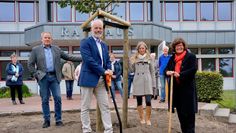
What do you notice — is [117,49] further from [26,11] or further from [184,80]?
[184,80]

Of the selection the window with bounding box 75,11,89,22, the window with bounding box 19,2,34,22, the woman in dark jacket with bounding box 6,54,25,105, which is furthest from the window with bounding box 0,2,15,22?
the woman in dark jacket with bounding box 6,54,25,105

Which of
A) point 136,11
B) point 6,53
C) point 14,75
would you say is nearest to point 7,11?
point 6,53

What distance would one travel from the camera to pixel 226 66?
97.0ft

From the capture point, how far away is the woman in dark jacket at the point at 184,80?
672 cm

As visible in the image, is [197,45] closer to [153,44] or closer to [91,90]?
[153,44]

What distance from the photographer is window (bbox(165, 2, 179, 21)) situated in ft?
97.0

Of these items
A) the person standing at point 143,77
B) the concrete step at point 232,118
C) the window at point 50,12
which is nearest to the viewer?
the person standing at point 143,77

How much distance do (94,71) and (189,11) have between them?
25088mm

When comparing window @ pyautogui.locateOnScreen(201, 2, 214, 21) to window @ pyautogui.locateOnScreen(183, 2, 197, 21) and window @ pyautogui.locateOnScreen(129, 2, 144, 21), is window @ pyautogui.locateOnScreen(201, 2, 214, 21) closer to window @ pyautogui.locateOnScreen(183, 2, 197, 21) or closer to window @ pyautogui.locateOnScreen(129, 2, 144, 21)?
window @ pyautogui.locateOnScreen(183, 2, 197, 21)

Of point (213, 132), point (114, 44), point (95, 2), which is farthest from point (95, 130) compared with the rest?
point (114, 44)

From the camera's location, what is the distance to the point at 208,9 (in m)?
30.1

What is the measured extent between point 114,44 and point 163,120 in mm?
16836

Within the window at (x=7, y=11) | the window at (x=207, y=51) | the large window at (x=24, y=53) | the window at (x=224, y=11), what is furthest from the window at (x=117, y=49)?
the window at (x=224, y=11)

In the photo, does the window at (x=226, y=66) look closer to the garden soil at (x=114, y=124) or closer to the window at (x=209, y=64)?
the window at (x=209, y=64)
